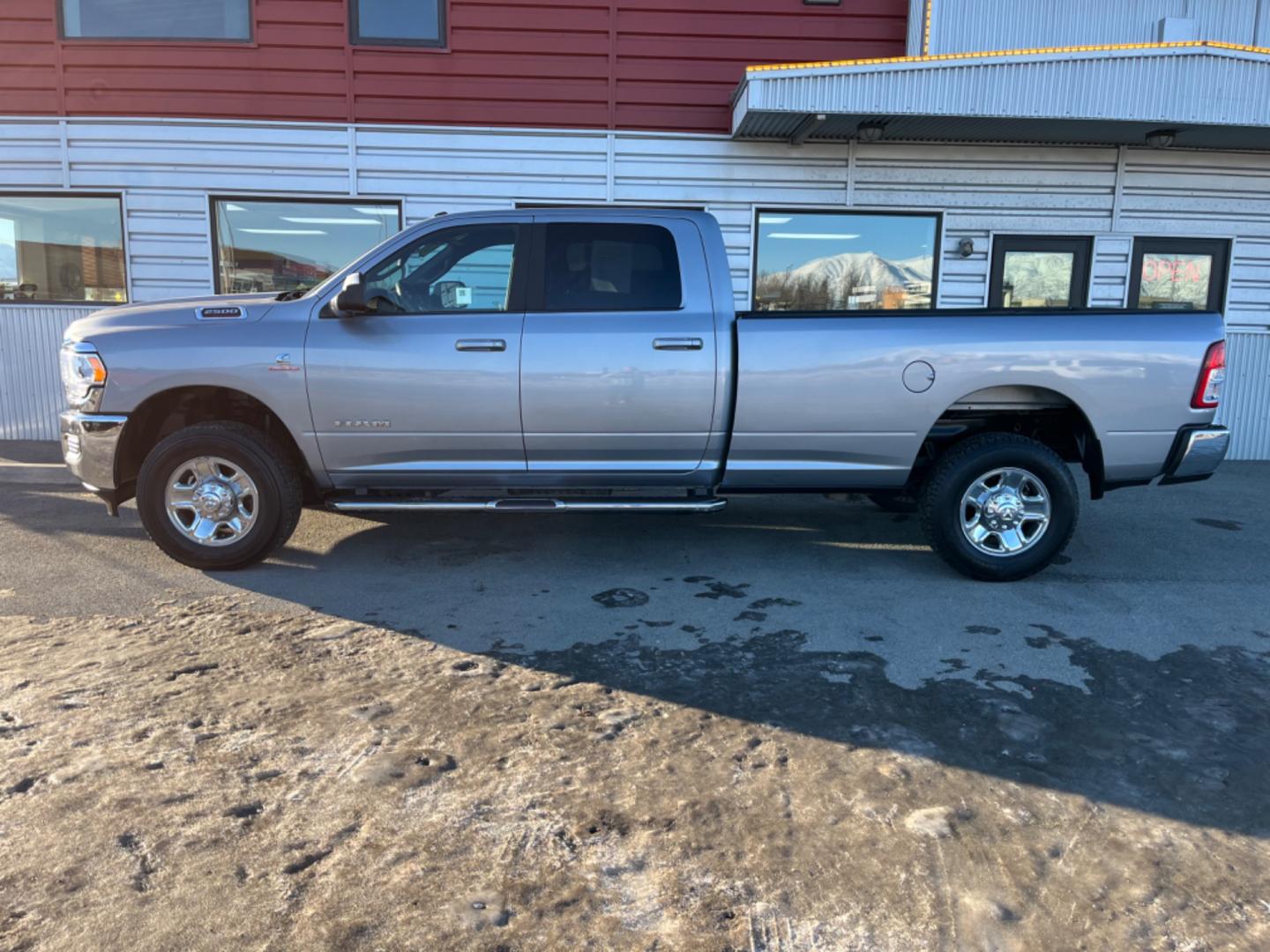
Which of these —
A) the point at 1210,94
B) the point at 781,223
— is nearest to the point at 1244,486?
the point at 1210,94

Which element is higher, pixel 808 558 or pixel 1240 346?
pixel 1240 346

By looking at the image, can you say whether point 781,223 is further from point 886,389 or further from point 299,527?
point 299,527

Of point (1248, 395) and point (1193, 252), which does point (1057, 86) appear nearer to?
point (1193, 252)

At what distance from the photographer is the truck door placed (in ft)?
16.0

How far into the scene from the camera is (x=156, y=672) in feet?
11.9

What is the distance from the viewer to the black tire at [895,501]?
5.55 m

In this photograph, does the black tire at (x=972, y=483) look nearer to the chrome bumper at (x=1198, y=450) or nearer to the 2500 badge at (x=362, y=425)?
the chrome bumper at (x=1198, y=450)

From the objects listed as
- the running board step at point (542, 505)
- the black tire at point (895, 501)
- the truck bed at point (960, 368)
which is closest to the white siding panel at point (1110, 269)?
the black tire at point (895, 501)

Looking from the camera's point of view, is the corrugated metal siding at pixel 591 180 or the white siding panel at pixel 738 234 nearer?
the corrugated metal siding at pixel 591 180

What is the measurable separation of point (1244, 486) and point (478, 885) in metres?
8.70

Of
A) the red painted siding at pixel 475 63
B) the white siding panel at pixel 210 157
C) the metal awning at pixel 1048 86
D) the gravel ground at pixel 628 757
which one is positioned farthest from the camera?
the white siding panel at pixel 210 157

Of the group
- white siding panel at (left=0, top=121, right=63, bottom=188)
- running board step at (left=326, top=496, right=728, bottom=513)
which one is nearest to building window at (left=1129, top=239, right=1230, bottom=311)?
running board step at (left=326, top=496, right=728, bottom=513)

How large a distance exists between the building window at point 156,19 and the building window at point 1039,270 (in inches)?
339

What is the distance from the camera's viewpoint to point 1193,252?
9.80 meters
